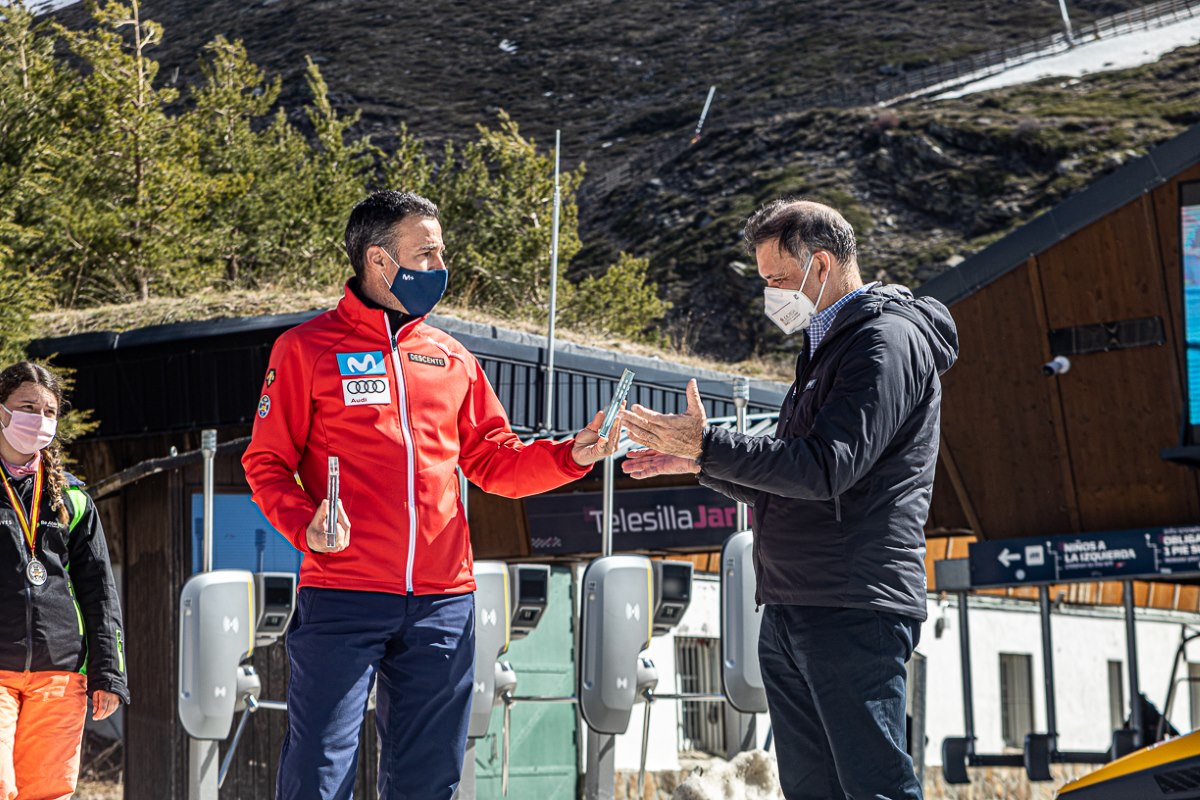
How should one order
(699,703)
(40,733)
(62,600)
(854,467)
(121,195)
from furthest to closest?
(121,195)
(699,703)
(62,600)
(40,733)
(854,467)

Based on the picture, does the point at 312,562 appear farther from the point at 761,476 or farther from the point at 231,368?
the point at 231,368

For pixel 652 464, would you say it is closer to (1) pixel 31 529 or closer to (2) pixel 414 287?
(2) pixel 414 287

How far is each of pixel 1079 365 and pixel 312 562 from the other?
32.7 feet

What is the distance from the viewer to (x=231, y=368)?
12266 mm

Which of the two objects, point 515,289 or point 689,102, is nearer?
point 515,289

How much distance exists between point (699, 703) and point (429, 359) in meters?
10.4

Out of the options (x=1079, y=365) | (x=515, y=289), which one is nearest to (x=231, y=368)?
(x=1079, y=365)

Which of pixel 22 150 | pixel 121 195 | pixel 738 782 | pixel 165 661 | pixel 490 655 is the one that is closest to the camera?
pixel 738 782

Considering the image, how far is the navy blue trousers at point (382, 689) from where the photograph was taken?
356cm

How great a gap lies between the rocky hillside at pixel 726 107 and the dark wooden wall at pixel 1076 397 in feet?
125

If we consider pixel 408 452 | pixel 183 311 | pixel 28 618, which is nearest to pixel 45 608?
pixel 28 618

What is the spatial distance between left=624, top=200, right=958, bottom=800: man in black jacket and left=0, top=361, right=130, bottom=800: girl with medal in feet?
7.51

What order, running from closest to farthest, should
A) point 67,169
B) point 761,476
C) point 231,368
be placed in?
1. point 761,476
2. point 231,368
3. point 67,169

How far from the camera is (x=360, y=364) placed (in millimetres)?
3805
